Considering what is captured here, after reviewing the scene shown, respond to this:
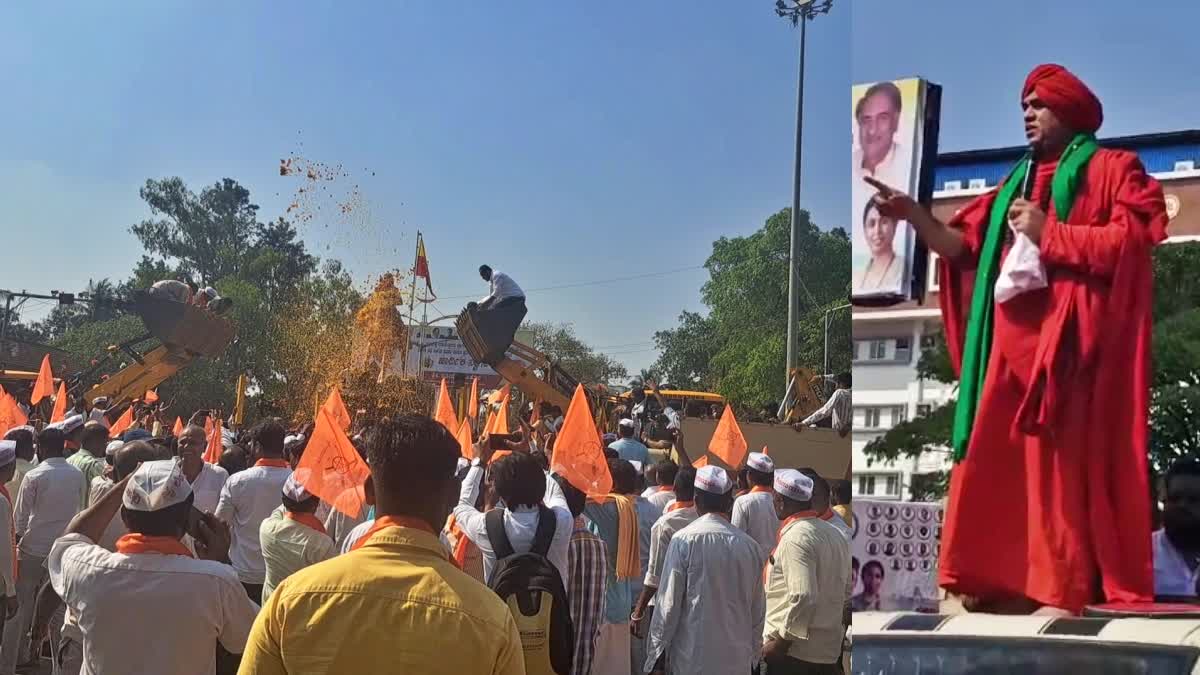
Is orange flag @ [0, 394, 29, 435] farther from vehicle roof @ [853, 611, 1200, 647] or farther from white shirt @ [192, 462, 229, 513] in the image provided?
vehicle roof @ [853, 611, 1200, 647]

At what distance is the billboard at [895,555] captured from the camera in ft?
6.11

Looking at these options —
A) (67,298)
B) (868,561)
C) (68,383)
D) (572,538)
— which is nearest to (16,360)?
(68,383)

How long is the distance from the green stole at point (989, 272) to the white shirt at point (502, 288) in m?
3.37

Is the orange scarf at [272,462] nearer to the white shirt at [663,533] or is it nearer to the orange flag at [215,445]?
the white shirt at [663,533]

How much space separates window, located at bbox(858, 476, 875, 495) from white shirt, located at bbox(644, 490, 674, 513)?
4198 millimetres

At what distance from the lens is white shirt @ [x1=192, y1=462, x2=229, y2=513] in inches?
220

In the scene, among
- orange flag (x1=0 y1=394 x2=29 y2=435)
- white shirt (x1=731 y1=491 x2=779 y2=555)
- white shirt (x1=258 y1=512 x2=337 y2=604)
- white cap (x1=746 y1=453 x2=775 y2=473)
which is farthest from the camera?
orange flag (x1=0 y1=394 x2=29 y2=435)

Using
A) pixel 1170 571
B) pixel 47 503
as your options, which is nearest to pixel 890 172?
pixel 1170 571

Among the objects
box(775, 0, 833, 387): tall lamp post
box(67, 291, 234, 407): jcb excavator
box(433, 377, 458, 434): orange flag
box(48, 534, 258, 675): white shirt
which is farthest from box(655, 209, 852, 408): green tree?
box(67, 291, 234, 407): jcb excavator

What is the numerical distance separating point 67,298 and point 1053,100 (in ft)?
26.1

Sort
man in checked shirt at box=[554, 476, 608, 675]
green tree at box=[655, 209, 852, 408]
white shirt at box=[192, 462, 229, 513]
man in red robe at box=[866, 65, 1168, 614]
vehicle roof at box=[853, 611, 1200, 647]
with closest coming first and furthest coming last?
vehicle roof at box=[853, 611, 1200, 647]
man in red robe at box=[866, 65, 1168, 614]
green tree at box=[655, 209, 852, 408]
man in checked shirt at box=[554, 476, 608, 675]
white shirt at box=[192, 462, 229, 513]

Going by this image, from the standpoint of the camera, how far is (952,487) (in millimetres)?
1860

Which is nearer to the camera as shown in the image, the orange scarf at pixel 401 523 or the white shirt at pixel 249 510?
the orange scarf at pixel 401 523

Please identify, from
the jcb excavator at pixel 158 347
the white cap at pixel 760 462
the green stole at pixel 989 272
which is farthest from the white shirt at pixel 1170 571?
the jcb excavator at pixel 158 347
